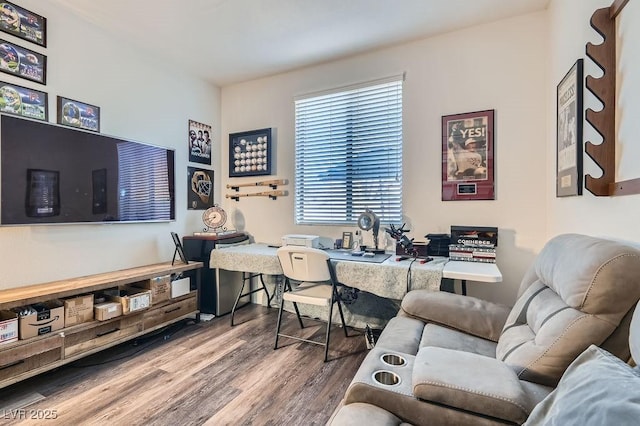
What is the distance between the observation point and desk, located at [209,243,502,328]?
205cm

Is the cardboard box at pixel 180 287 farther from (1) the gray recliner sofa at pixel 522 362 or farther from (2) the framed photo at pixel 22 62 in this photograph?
(1) the gray recliner sofa at pixel 522 362

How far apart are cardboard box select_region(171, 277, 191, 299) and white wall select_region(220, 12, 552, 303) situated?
1394 millimetres

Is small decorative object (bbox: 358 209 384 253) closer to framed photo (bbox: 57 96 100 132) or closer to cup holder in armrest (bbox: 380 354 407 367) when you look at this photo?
cup holder in armrest (bbox: 380 354 407 367)

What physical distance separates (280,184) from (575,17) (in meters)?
2.67

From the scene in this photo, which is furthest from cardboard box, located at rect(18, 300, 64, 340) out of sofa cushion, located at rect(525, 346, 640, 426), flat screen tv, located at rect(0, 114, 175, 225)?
sofa cushion, located at rect(525, 346, 640, 426)

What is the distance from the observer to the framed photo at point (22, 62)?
201 cm

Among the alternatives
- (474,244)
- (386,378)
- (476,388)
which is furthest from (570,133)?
(386,378)

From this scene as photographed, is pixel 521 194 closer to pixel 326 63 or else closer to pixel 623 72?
pixel 623 72

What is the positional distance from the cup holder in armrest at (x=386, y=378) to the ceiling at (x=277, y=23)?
239 centimetres

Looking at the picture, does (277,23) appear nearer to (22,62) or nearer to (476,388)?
(22,62)

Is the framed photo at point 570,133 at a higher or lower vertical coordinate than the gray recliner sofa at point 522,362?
higher

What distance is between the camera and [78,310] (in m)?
2.10

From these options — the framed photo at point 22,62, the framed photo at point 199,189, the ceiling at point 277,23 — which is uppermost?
the ceiling at point 277,23

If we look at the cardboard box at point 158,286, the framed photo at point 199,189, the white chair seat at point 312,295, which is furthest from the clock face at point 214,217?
the white chair seat at point 312,295
